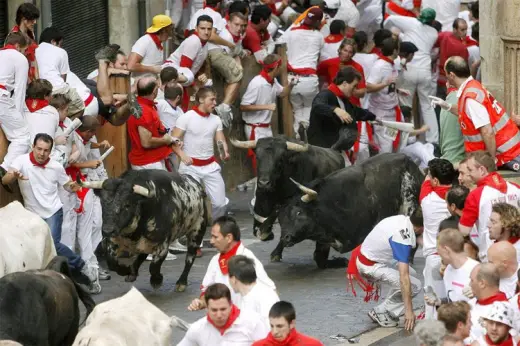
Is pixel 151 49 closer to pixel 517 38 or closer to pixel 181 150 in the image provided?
pixel 181 150

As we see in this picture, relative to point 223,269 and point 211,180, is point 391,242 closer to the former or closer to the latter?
point 223,269

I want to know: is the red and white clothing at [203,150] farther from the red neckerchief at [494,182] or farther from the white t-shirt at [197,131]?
the red neckerchief at [494,182]

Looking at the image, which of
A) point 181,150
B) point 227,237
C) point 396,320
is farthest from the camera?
point 181,150

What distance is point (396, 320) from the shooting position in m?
16.5

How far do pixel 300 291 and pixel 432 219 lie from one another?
2.65 m

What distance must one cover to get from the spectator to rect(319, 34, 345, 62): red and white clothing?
13.4 metres

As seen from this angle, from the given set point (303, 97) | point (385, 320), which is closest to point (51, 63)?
point (385, 320)

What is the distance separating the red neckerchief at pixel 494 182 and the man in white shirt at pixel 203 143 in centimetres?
562

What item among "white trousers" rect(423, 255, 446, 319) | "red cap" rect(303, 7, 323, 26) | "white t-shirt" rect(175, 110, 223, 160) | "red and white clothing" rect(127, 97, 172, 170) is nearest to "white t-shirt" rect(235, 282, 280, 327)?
"white trousers" rect(423, 255, 446, 319)

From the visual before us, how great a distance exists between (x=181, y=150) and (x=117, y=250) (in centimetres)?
272

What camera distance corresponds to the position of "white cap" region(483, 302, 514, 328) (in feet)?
38.3

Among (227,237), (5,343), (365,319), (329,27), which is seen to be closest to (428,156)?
(329,27)

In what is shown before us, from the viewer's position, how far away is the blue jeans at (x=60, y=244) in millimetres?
16922

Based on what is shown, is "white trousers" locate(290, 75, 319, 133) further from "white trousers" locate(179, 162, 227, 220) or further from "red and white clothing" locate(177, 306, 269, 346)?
"red and white clothing" locate(177, 306, 269, 346)
